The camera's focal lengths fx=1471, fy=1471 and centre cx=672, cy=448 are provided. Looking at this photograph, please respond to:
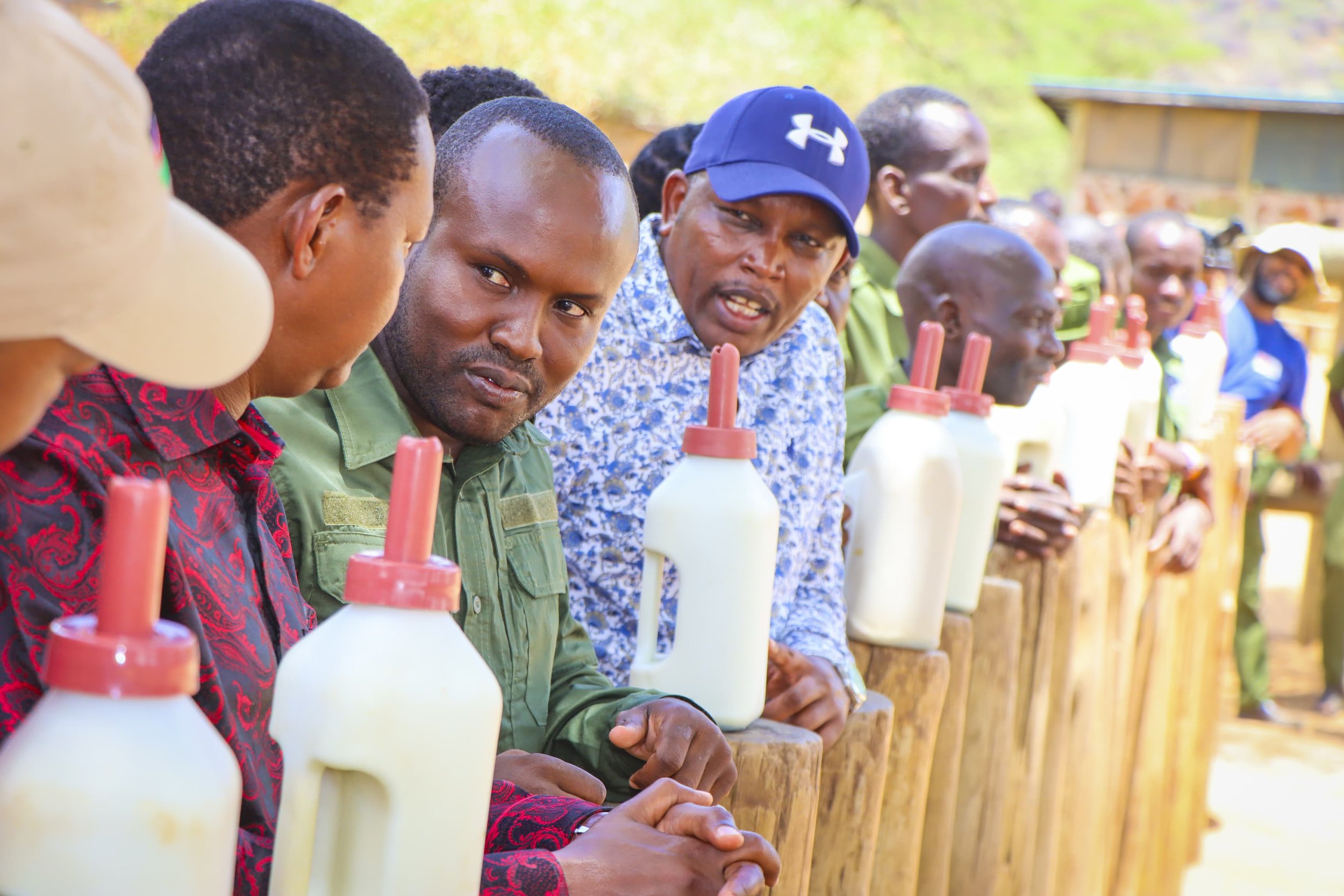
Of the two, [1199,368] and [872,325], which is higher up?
[1199,368]

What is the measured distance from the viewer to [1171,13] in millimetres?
31906

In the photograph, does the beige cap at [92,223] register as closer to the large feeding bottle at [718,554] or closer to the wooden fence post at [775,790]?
the large feeding bottle at [718,554]

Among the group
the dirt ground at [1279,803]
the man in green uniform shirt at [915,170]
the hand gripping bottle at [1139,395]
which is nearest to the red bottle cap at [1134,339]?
the hand gripping bottle at [1139,395]

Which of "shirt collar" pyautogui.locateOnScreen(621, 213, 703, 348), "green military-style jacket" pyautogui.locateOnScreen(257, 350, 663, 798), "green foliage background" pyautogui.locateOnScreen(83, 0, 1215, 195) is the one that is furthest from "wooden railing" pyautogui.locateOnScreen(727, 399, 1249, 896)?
"green foliage background" pyautogui.locateOnScreen(83, 0, 1215, 195)

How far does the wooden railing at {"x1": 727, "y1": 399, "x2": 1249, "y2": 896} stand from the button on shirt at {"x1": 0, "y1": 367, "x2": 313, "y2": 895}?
2.22 ft

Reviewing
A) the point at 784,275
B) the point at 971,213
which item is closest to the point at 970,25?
the point at 971,213

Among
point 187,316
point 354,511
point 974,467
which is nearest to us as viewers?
point 187,316

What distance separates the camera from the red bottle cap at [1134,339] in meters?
4.41

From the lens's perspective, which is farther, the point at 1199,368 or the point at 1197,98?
the point at 1197,98

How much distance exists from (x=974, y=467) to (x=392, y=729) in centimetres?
185

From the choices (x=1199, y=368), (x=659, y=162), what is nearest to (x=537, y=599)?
(x=659, y=162)

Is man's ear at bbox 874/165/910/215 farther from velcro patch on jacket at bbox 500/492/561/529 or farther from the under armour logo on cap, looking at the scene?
velcro patch on jacket at bbox 500/492/561/529

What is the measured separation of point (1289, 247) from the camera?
832 cm

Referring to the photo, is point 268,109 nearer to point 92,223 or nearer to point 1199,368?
point 92,223
